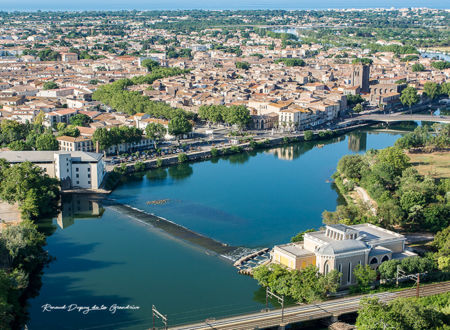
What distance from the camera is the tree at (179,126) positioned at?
66.4ft

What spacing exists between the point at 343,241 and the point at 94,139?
9.94 m

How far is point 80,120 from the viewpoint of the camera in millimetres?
20922

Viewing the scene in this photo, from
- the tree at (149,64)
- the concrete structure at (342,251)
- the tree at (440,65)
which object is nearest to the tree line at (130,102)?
the tree at (149,64)

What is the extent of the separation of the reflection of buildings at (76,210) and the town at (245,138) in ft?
0.15

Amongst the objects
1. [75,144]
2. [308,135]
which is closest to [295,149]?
[308,135]

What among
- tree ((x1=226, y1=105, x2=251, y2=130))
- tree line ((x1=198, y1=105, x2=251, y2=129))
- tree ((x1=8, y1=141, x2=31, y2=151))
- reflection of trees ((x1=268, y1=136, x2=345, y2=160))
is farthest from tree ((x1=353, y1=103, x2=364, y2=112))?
tree ((x1=8, y1=141, x2=31, y2=151))

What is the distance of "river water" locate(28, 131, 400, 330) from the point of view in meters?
9.40

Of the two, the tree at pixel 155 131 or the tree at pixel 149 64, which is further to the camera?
the tree at pixel 149 64

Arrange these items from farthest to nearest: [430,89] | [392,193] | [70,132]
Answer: [430,89], [70,132], [392,193]

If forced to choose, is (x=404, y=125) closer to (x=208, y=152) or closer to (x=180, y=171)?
(x=208, y=152)

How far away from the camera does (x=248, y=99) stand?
2636cm

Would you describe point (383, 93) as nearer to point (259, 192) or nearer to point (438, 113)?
point (438, 113)

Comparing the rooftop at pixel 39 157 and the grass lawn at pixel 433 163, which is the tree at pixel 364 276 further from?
the rooftop at pixel 39 157

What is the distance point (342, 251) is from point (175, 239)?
3630 mm
